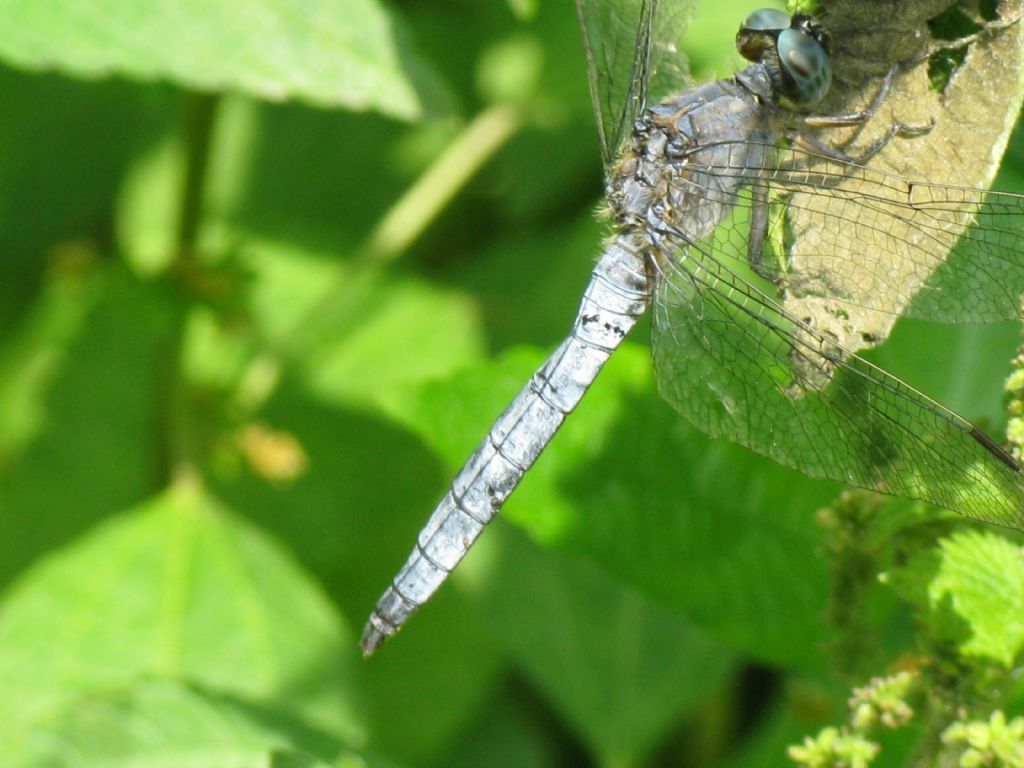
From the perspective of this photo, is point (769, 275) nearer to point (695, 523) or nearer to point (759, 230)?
point (759, 230)

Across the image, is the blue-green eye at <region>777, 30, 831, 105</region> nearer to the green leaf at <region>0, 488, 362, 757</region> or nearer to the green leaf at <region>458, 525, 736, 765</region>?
the green leaf at <region>458, 525, 736, 765</region>

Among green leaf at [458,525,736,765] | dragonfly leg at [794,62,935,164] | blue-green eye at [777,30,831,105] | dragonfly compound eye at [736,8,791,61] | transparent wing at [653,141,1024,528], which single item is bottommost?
green leaf at [458,525,736,765]

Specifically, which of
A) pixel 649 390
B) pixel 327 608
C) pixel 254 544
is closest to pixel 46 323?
pixel 254 544

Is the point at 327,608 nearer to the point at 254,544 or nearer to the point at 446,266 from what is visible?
the point at 254,544

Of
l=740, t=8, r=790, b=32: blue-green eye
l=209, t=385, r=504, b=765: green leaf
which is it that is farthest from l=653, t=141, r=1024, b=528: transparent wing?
l=209, t=385, r=504, b=765: green leaf

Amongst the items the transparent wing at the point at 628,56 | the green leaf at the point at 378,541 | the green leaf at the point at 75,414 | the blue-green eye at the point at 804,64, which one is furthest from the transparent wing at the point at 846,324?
the green leaf at the point at 75,414

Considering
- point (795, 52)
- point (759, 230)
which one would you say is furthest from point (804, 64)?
point (759, 230)
